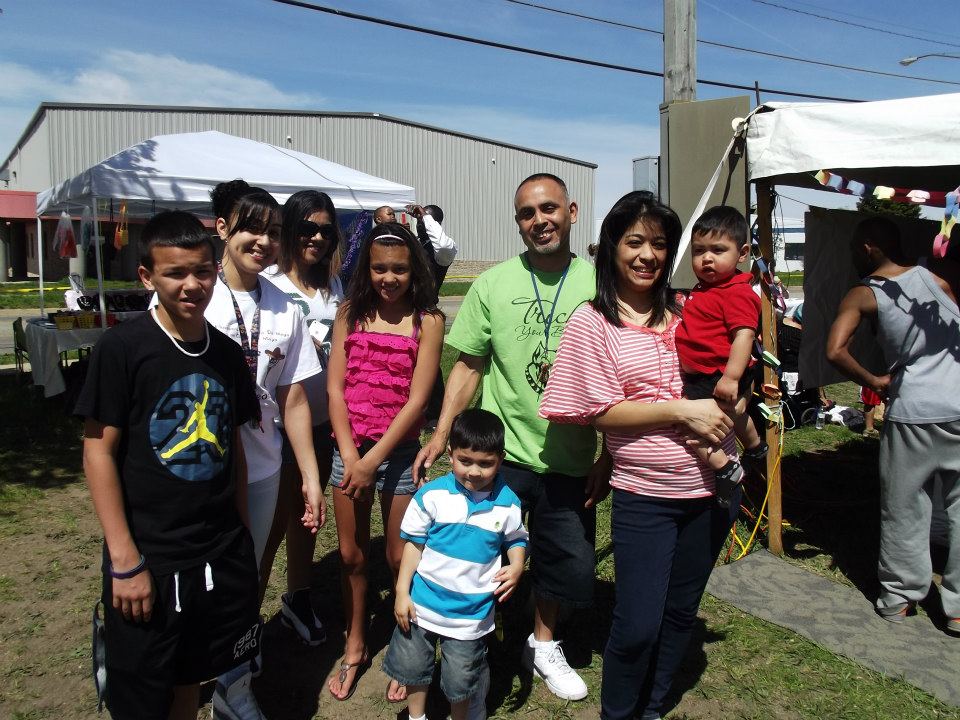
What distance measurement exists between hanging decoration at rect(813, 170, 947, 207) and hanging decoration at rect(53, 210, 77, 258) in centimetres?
845

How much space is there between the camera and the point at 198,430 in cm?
212

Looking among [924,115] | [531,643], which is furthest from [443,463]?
[924,115]

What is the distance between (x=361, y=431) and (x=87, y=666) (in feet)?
5.48

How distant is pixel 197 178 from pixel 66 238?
2174 mm

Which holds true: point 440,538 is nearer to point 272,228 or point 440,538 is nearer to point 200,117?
point 272,228

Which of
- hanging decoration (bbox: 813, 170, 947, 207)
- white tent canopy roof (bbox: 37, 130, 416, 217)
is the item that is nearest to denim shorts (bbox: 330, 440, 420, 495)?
hanging decoration (bbox: 813, 170, 947, 207)

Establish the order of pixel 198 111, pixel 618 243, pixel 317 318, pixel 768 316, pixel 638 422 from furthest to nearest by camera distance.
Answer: pixel 198 111 < pixel 768 316 < pixel 317 318 < pixel 618 243 < pixel 638 422

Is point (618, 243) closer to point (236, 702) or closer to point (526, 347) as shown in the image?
point (526, 347)

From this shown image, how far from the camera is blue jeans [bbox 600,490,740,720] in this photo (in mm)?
2375

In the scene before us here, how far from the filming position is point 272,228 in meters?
2.72

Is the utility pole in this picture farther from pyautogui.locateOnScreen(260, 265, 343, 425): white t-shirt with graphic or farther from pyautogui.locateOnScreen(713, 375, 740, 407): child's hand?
pyautogui.locateOnScreen(713, 375, 740, 407): child's hand

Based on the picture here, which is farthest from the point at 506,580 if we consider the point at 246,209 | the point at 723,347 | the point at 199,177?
the point at 199,177

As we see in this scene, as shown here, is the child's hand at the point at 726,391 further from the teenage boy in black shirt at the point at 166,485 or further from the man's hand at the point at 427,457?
the teenage boy in black shirt at the point at 166,485

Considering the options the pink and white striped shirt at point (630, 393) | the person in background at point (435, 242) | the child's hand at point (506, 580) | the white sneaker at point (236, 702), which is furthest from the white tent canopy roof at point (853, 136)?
the person in background at point (435, 242)
